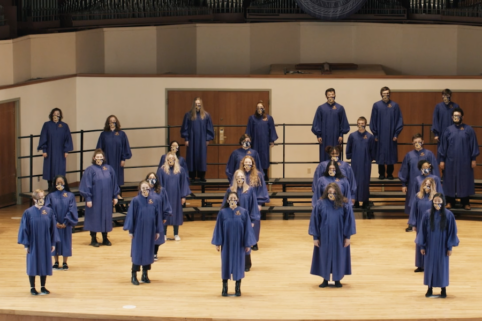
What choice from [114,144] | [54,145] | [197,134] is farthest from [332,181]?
[54,145]

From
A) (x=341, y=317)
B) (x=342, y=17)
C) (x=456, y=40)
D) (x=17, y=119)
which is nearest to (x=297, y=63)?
(x=342, y=17)

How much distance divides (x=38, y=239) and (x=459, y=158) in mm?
6055

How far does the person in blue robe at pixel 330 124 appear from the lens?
15266mm

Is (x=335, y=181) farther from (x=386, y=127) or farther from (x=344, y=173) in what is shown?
(x=386, y=127)

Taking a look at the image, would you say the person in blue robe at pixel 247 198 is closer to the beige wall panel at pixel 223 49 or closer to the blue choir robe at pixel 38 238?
the blue choir robe at pixel 38 238

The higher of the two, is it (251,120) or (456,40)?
(456,40)

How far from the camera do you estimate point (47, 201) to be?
39.6ft

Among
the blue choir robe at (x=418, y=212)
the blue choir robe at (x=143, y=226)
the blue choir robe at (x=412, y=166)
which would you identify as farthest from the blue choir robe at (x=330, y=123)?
the blue choir robe at (x=143, y=226)

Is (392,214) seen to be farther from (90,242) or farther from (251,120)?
(90,242)

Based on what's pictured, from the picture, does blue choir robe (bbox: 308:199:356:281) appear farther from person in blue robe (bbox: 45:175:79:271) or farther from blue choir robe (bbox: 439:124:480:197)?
blue choir robe (bbox: 439:124:480:197)

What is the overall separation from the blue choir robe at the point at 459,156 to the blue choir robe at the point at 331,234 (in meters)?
3.52

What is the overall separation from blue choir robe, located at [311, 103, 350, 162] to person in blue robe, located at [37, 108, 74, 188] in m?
3.43

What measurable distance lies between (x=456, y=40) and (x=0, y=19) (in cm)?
710

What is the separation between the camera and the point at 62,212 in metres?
12.2
